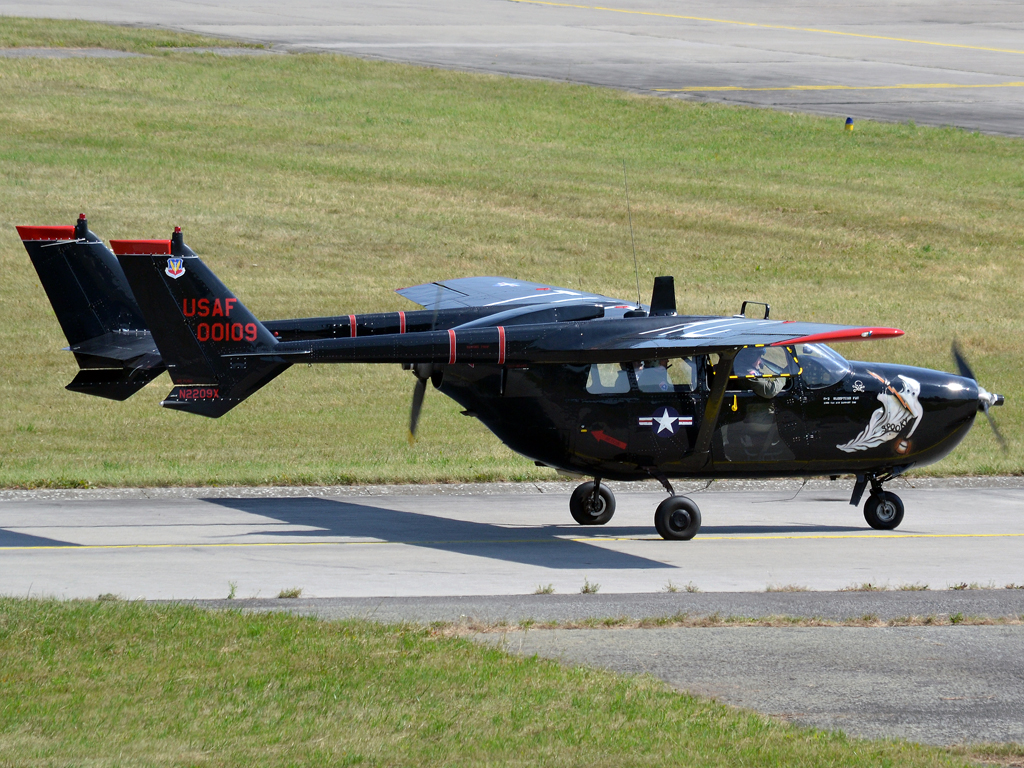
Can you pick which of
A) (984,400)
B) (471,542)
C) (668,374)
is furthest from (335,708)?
(984,400)

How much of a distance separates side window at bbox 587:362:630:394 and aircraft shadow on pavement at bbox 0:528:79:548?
6.44 m

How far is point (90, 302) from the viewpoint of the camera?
16812 millimetres

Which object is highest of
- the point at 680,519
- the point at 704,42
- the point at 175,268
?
the point at 704,42

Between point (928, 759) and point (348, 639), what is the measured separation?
471 cm

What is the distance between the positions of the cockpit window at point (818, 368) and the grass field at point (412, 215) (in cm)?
558

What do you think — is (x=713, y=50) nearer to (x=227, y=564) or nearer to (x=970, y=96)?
(x=970, y=96)

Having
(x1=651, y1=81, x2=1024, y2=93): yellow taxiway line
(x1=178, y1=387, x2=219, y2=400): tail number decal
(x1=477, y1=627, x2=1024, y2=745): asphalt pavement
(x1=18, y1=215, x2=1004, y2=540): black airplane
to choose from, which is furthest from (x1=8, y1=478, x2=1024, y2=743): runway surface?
(x1=651, y1=81, x2=1024, y2=93): yellow taxiway line

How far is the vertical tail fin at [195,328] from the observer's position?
15.0 metres

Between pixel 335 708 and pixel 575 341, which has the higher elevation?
pixel 575 341

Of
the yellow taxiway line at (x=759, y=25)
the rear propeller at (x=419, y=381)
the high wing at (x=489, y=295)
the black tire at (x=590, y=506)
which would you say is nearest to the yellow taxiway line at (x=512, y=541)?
the black tire at (x=590, y=506)

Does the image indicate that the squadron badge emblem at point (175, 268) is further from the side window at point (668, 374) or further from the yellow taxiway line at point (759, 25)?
the yellow taxiway line at point (759, 25)

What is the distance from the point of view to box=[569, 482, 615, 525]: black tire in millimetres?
17312

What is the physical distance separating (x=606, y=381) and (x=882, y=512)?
4205 millimetres

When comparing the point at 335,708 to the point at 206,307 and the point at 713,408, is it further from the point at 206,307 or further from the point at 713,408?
the point at 713,408
